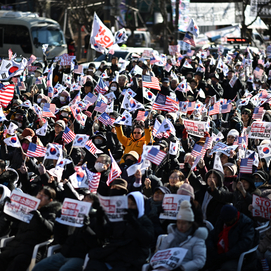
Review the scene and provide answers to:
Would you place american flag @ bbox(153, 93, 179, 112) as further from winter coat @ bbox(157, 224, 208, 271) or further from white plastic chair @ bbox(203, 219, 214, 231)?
winter coat @ bbox(157, 224, 208, 271)

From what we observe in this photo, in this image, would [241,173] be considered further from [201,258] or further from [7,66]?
[7,66]

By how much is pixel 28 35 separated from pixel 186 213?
2181 centimetres

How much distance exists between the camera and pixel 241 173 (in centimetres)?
677

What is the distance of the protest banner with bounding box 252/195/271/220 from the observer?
18.5 ft

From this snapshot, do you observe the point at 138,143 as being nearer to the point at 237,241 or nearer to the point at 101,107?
the point at 101,107

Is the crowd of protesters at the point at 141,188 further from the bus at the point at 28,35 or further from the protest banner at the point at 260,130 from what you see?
the bus at the point at 28,35

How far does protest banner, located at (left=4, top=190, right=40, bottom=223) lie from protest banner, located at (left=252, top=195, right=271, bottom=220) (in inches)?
97.6

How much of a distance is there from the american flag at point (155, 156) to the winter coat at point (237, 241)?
6.30ft

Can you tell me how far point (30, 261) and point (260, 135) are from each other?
4472 millimetres

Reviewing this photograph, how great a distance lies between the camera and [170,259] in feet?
15.9

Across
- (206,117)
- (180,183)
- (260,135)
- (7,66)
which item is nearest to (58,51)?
(7,66)

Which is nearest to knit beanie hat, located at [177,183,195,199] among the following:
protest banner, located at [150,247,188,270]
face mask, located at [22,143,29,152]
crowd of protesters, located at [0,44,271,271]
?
crowd of protesters, located at [0,44,271,271]

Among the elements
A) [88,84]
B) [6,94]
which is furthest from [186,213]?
[88,84]

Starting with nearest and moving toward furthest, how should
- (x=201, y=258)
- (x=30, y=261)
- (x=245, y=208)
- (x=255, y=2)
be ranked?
(x=201, y=258), (x=30, y=261), (x=245, y=208), (x=255, y=2)
